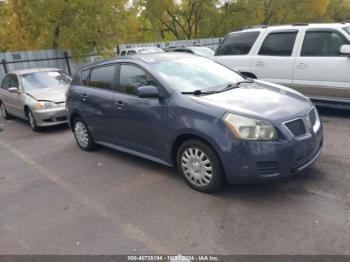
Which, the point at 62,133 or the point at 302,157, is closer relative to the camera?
the point at 302,157

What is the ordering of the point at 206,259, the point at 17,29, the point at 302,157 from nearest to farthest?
the point at 206,259 → the point at 302,157 → the point at 17,29

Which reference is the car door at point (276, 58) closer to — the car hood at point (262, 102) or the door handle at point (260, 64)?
the door handle at point (260, 64)

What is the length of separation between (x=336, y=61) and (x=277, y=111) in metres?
3.36

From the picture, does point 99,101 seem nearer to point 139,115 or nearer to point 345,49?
point 139,115

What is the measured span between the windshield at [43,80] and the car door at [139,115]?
4462 millimetres

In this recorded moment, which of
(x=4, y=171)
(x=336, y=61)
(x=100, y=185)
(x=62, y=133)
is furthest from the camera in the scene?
(x=62, y=133)

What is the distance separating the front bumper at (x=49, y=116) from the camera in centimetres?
784

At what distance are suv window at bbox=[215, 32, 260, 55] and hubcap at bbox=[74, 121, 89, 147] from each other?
4038 mm

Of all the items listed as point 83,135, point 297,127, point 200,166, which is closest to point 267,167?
point 297,127

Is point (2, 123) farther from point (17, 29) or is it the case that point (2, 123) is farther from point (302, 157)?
point (302, 157)

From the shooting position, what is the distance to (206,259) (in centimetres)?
295

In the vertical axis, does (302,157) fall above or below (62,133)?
above

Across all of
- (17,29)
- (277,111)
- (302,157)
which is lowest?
(302,157)

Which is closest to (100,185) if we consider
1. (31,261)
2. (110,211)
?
(110,211)
